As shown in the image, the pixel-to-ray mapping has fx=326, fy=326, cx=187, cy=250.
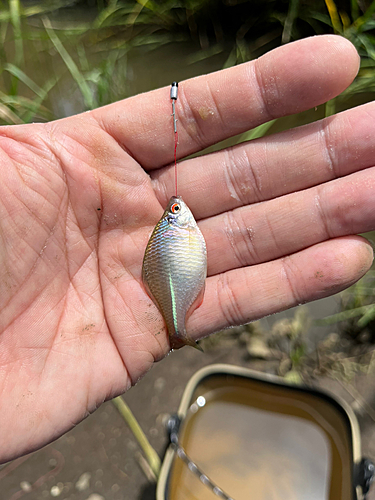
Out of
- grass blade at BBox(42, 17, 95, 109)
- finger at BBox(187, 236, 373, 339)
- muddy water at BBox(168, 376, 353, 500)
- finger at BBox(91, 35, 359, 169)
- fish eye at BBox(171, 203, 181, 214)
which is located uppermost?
grass blade at BBox(42, 17, 95, 109)

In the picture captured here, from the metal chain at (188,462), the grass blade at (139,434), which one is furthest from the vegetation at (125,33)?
the metal chain at (188,462)

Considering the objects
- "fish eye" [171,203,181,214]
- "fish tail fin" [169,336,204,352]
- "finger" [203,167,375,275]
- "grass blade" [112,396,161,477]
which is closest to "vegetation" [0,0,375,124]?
"finger" [203,167,375,275]

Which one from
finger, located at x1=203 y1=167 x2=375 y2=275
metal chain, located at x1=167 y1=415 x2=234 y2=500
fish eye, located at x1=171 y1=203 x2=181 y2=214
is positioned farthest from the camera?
metal chain, located at x1=167 y1=415 x2=234 y2=500

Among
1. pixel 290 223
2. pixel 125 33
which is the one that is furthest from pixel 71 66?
pixel 290 223

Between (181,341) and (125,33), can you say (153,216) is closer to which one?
(181,341)

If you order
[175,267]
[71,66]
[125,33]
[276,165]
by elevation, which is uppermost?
[125,33]

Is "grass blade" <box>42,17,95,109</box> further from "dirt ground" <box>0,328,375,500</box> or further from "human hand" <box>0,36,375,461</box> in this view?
"dirt ground" <box>0,328,375,500</box>

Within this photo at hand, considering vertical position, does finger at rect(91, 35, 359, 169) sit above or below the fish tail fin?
above
